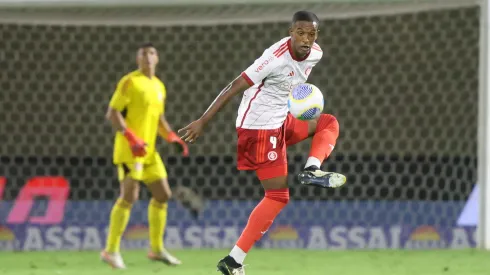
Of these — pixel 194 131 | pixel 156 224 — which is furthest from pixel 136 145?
pixel 194 131

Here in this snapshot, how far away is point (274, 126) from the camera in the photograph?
5.07 m

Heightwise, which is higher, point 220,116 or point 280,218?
point 220,116

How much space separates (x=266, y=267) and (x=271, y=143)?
1.59 metres

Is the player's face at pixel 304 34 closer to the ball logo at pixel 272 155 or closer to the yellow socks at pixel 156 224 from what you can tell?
the ball logo at pixel 272 155

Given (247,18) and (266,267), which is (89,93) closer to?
(247,18)

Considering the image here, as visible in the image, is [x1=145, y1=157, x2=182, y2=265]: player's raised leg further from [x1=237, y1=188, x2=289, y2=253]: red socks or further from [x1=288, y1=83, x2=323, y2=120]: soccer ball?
[x1=288, y1=83, x2=323, y2=120]: soccer ball

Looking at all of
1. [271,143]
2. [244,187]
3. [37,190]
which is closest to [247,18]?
[244,187]

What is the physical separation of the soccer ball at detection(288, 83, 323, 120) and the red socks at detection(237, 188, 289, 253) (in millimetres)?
386

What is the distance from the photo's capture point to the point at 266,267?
6.44m

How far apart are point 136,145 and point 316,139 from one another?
161 centimetres

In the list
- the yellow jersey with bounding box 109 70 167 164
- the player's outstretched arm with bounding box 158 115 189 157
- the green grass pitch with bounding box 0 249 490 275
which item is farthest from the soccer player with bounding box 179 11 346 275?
the yellow jersey with bounding box 109 70 167 164

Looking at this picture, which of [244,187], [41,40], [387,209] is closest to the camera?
[387,209]

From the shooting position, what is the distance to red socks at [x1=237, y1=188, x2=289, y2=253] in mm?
4961

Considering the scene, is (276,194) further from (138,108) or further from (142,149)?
(138,108)
